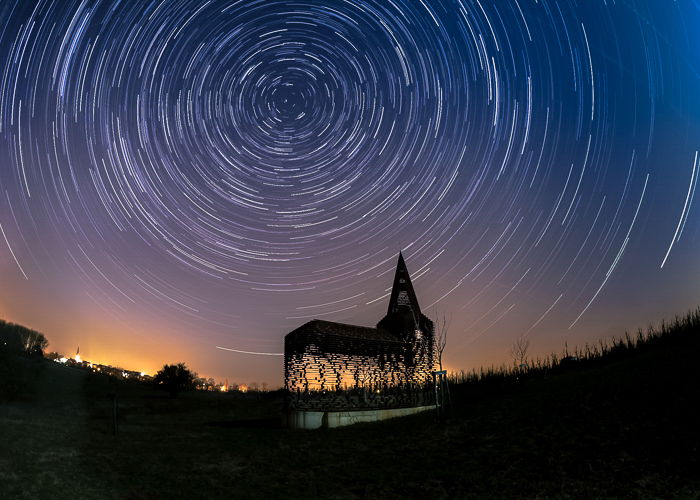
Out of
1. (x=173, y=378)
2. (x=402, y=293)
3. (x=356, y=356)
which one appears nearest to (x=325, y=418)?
(x=356, y=356)

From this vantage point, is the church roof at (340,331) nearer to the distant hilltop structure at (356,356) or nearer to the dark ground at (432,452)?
the distant hilltop structure at (356,356)

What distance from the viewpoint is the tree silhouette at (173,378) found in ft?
174

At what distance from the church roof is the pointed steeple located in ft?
28.9

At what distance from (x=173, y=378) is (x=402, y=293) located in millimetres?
29324

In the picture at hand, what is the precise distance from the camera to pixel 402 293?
139 feet

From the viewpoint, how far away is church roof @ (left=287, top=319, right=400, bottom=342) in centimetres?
2914

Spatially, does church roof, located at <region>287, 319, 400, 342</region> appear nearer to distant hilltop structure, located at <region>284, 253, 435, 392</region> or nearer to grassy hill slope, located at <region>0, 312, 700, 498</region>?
distant hilltop structure, located at <region>284, 253, 435, 392</region>

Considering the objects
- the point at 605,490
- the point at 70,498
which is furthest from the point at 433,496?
the point at 70,498

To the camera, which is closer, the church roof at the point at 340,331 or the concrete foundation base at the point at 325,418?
the concrete foundation base at the point at 325,418

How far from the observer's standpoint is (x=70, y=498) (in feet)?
43.0

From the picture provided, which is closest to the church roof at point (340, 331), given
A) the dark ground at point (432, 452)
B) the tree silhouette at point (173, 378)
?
the dark ground at point (432, 452)

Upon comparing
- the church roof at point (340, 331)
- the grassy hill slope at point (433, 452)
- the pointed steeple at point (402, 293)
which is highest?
the pointed steeple at point (402, 293)

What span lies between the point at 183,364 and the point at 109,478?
4215 centimetres

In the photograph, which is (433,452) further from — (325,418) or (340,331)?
(340,331)
